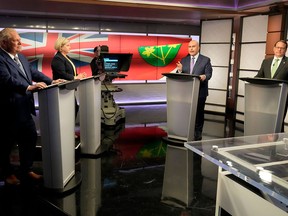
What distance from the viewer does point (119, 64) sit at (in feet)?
18.1

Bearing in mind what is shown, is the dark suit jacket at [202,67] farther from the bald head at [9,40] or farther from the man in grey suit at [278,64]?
the bald head at [9,40]

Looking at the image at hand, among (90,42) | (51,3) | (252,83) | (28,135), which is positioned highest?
(51,3)

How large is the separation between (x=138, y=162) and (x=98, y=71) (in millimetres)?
2354

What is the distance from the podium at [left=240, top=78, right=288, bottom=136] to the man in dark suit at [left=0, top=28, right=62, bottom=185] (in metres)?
2.54

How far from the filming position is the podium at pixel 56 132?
249 cm

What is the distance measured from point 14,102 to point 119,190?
1279 mm

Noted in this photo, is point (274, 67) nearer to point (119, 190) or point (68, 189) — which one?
point (119, 190)

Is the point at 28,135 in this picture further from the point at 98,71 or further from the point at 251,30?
the point at 251,30

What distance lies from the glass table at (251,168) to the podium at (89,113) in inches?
82.4

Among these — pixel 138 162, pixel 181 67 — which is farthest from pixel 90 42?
pixel 138 162

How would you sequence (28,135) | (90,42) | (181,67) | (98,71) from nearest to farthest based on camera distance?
(28,135) → (181,67) → (98,71) → (90,42)

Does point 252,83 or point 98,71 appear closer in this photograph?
point 252,83

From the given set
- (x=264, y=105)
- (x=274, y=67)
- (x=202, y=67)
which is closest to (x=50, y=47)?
(x=202, y=67)

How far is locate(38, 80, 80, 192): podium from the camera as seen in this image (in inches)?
98.0
